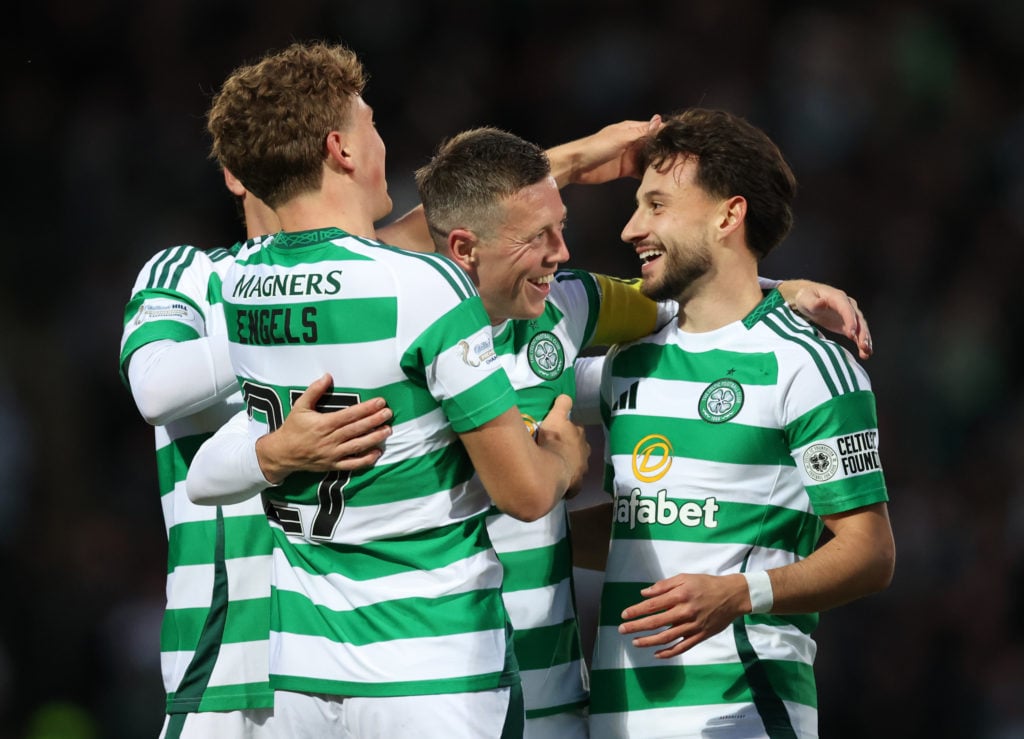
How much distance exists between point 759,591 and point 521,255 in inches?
37.0

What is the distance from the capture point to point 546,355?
3219 mm

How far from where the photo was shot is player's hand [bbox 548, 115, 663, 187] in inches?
137

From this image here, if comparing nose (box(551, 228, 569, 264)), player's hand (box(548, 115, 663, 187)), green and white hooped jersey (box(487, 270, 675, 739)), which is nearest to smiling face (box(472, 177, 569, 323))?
nose (box(551, 228, 569, 264))

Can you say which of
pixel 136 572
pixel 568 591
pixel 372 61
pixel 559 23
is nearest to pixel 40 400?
pixel 136 572

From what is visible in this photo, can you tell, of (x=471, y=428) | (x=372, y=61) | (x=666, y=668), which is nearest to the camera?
(x=471, y=428)

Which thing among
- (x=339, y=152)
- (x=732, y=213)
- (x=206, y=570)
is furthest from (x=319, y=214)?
(x=732, y=213)

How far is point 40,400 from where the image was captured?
255 inches

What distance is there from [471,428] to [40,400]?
4662 millimetres

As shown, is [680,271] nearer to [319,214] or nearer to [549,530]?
[549,530]

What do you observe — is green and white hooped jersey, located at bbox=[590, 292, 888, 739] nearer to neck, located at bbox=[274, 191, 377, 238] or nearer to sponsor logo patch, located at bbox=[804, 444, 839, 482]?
sponsor logo patch, located at bbox=[804, 444, 839, 482]

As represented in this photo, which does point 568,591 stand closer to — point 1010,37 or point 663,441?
point 663,441

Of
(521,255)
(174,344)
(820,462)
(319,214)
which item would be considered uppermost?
(319,214)

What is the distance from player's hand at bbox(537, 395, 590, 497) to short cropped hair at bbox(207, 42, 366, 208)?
65 cm

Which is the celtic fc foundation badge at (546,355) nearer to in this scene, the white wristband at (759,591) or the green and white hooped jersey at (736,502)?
the green and white hooped jersey at (736,502)
